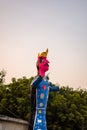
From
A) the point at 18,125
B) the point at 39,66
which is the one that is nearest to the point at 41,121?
the point at 39,66

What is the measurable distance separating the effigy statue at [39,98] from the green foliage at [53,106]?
37.1ft

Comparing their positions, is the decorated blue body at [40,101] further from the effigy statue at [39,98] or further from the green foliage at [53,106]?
the green foliage at [53,106]

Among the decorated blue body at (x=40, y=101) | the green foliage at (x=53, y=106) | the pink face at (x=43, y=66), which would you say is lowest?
the decorated blue body at (x=40, y=101)

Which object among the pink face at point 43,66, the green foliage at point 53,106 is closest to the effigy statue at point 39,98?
the pink face at point 43,66

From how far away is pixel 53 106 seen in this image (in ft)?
72.7

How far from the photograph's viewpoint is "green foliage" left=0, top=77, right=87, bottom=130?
22.2 meters

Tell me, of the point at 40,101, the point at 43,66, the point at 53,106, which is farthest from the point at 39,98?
the point at 53,106

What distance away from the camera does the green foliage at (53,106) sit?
874 inches

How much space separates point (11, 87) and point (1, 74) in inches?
117

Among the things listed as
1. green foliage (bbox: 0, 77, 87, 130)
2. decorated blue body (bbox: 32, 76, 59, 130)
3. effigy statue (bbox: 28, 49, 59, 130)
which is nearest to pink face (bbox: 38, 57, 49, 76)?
effigy statue (bbox: 28, 49, 59, 130)

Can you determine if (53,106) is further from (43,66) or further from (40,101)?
(43,66)

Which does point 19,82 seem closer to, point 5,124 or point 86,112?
point 86,112

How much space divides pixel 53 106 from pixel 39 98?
12.4m

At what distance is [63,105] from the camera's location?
882 inches
